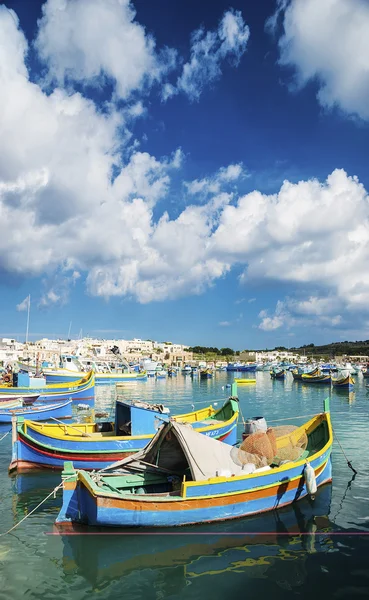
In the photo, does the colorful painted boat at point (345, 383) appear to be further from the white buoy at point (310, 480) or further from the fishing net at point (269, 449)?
the white buoy at point (310, 480)

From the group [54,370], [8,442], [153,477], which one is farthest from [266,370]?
[153,477]

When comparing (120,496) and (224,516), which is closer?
(120,496)

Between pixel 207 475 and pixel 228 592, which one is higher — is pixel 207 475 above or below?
above

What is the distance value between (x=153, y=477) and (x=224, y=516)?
2.47m

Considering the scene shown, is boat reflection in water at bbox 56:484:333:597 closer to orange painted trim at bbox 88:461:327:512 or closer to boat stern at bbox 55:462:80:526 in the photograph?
boat stern at bbox 55:462:80:526

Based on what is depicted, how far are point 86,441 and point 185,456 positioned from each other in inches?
232

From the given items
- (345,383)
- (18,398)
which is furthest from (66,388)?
(345,383)

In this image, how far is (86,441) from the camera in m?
16.7

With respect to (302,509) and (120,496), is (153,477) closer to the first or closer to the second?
(120,496)

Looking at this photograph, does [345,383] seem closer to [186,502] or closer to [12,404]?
[12,404]

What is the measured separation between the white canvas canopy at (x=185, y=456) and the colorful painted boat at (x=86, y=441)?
330cm

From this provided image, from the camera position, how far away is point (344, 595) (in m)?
8.39

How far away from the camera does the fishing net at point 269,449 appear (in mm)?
13414

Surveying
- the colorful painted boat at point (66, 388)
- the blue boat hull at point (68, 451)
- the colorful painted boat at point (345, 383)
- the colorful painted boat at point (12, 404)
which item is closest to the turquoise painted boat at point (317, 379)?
the colorful painted boat at point (345, 383)
